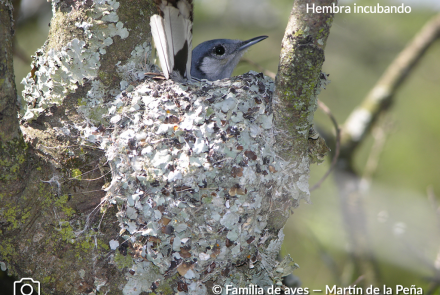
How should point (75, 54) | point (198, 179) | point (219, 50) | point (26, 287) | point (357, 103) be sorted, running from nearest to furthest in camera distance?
point (198, 179) → point (75, 54) → point (26, 287) → point (219, 50) → point (357, 103)

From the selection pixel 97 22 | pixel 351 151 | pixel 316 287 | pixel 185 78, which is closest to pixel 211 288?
pixel 185 78

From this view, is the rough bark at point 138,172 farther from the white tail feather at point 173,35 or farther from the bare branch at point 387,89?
the bare branch at point 387,89

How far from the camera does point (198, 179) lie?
228 centimetres

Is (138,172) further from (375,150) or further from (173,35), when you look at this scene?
(375,150)

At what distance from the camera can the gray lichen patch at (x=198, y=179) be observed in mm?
2266

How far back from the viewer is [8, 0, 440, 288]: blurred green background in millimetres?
5348

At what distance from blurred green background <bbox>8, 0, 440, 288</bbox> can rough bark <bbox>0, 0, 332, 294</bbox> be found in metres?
2.77

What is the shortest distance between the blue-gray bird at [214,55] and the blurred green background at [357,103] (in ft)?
5.03

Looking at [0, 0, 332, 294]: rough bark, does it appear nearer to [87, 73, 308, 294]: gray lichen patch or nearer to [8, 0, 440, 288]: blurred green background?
[87, 73, 308, 294]: gray lichen patch

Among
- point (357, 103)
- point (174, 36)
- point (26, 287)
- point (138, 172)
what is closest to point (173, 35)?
point (174, 36)

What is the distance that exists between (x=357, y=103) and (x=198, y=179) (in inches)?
209

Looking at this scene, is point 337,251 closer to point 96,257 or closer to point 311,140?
point 311,140

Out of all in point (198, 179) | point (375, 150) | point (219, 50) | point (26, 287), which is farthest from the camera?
point (375, 150)

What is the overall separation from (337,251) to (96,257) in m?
4.34
